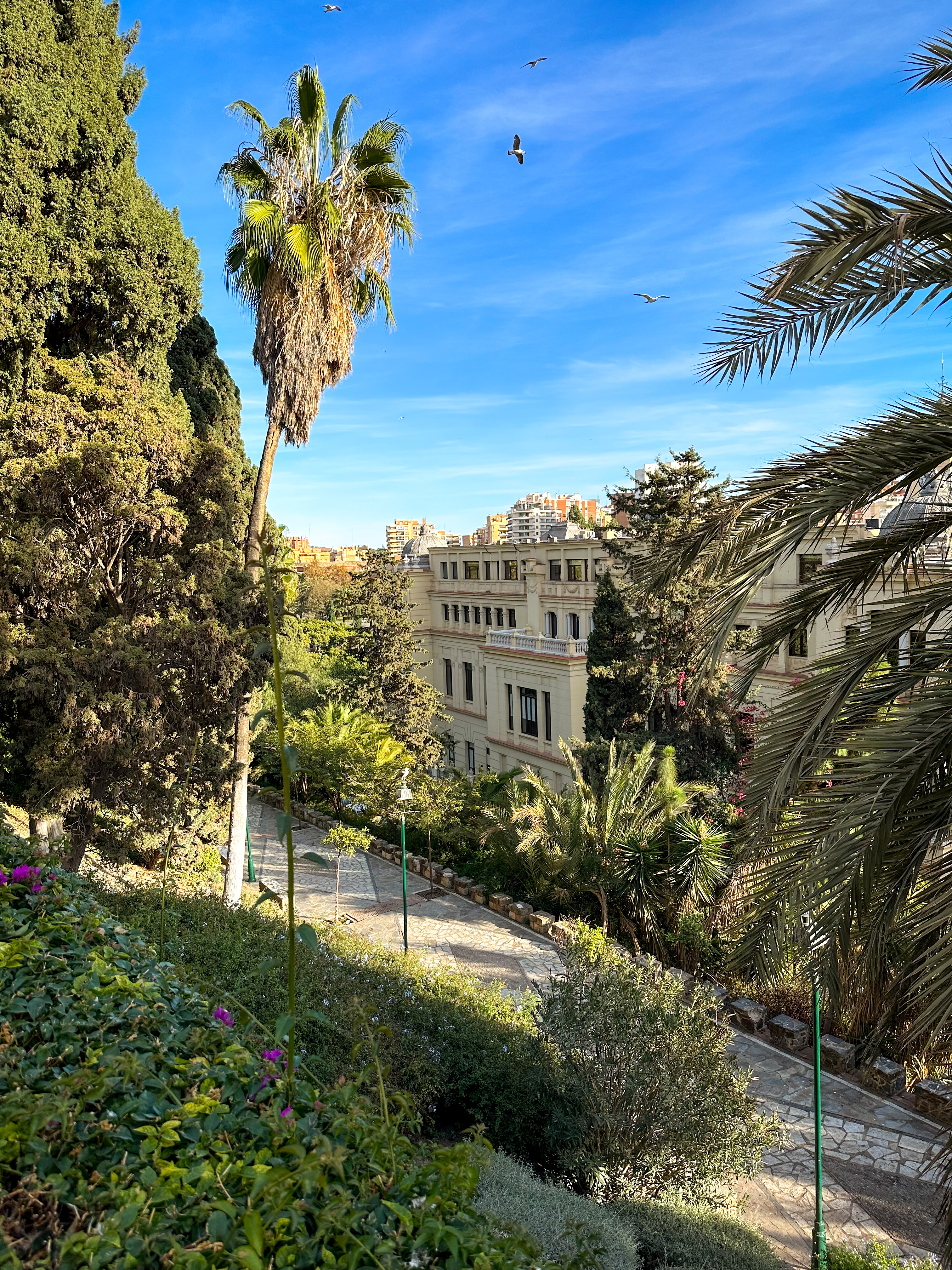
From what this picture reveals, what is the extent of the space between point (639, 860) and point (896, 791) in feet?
37.2

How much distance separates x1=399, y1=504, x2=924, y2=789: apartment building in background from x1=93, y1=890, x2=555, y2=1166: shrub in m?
10.5

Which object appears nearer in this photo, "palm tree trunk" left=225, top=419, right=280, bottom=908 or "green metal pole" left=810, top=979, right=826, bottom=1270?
"green metal pole" left=810, top=979, right=826, bottom=1270

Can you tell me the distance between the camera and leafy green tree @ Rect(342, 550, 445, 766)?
23766 millimetres

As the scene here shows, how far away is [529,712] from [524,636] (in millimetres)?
2622

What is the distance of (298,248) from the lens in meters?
12.1

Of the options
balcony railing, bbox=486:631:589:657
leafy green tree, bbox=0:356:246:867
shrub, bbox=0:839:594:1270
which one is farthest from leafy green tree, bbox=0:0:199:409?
balcony railing, bbox=486:631:589:657

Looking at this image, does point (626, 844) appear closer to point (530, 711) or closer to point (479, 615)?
point (530, 711)

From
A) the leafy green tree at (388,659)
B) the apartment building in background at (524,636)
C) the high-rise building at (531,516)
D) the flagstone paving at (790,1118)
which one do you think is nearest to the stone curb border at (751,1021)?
the flagstone paving at (790,1118)

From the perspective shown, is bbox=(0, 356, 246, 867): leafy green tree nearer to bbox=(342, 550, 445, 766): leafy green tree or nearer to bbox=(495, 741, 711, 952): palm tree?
bbox=(495, 741, 711, 952): palm tree

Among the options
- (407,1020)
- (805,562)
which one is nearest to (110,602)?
(407,1020)

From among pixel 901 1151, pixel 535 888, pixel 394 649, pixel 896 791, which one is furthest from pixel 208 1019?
pixel 394 649

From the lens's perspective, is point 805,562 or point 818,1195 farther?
point 805,562

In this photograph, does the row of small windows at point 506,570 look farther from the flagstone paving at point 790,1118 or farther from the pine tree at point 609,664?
the flagstone paving at point 790,1118

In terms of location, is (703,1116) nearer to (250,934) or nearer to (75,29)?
(250,934)
